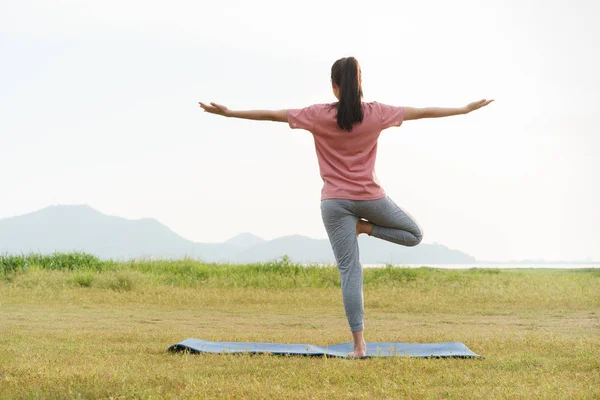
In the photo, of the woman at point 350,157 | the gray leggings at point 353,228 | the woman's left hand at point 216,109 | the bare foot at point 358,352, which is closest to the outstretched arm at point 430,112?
the woman at point 350,157

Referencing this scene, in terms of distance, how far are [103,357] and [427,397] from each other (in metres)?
2.72

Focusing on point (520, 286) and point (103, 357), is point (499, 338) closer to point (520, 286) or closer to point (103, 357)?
point (103, 357)

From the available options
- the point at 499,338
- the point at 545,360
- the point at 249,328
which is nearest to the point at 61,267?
the point at 249,328

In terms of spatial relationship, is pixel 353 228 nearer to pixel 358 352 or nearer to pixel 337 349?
pixel 358 352

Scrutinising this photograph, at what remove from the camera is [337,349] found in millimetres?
5605

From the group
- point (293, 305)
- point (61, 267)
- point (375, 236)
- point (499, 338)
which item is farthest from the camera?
point (61, 267)

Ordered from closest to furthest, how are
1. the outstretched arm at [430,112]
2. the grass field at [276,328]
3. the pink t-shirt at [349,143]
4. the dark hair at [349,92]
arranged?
the grass field at [276,328], the dark hair at [349,92], the pink t-shirt at [349,143], the outstretched arm at [430,112]

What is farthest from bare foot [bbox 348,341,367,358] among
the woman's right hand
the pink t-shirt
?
the woman's right hand

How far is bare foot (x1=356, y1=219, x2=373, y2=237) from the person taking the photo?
520cm

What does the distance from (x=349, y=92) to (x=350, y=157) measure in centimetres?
50

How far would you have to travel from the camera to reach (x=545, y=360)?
194 inches

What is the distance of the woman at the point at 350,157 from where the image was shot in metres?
4.95

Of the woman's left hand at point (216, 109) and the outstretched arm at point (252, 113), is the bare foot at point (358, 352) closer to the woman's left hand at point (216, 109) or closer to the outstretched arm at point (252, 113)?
the outstretched arm at point (252, 113)

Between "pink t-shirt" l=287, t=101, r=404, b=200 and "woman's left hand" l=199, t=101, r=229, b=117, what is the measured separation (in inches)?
19.0
